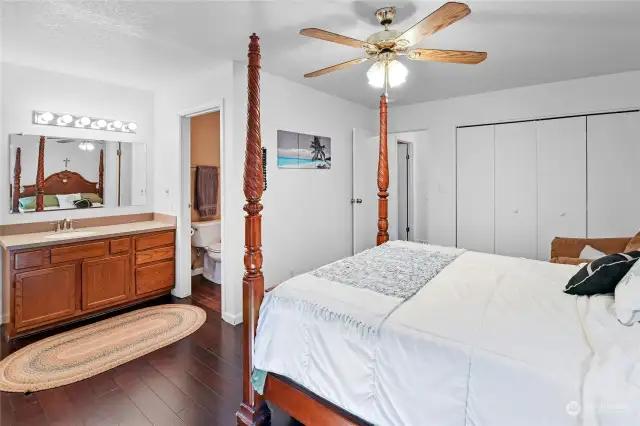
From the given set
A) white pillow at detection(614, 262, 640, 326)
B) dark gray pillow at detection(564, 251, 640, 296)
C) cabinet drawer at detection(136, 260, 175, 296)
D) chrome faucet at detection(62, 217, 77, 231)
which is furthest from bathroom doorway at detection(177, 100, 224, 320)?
white pillow at detection(614, 262, 640, 326)

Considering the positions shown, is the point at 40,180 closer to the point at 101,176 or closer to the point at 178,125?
the point at 101,176

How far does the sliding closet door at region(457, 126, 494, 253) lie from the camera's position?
13.9ft

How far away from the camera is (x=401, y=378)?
1259 millimetres

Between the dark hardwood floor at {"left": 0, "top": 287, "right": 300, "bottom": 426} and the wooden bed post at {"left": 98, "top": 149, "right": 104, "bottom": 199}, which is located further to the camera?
the wooden bed post at {"left": 98, "top": 149, "right": 104, "bottom": 199}

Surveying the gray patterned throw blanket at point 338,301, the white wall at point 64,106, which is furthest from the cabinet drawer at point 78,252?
the gray patterned throw blanket at point 338,301

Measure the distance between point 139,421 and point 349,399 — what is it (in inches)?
51.1

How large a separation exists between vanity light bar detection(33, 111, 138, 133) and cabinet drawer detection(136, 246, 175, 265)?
149 centimetres

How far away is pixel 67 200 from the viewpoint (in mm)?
3492

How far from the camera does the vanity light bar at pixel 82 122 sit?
3312mm

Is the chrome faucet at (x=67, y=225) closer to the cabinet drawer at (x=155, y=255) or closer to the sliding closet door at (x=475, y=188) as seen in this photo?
the cabinet drawer at (x=155, y=255)

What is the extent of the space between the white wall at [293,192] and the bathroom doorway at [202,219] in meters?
0.93

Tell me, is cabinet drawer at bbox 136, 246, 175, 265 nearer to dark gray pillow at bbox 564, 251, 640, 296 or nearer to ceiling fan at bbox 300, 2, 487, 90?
ceiling fan at bbox 300, 2, 487, 90

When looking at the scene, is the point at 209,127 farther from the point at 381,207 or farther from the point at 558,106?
the point at 558,106

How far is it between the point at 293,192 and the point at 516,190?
277 centimetres
